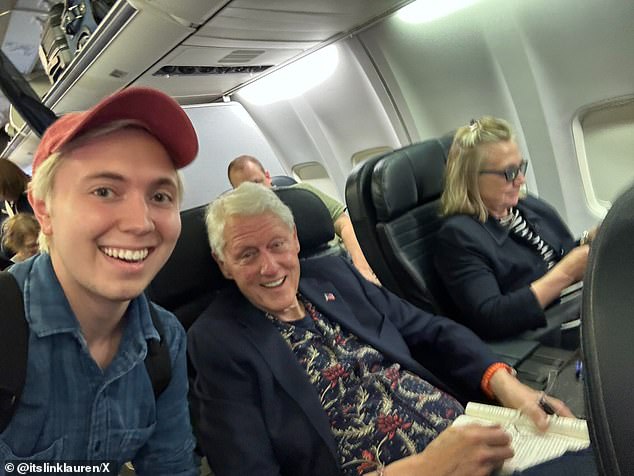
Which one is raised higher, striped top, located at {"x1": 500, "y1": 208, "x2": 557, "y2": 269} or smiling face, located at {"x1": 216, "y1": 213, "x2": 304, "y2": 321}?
smiling face, located at {"x1": 216, "y1": 213, "x2": 304, "y2": 321}

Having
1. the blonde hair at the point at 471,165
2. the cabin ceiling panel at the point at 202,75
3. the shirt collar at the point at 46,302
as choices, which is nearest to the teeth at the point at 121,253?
the shirt collar at the point at 46,302

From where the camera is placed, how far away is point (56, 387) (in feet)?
3.41

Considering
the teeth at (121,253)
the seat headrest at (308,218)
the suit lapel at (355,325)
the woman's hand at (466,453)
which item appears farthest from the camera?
the seat headrest at (308,218)

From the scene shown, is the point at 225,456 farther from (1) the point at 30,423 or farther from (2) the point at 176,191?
(2) the point at 176,191

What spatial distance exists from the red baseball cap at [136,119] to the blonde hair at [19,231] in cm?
245

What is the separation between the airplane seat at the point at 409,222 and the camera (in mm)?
2379

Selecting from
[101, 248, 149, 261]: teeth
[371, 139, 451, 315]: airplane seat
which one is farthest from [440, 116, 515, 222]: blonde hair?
[101, 248, 149, 261]: teeth

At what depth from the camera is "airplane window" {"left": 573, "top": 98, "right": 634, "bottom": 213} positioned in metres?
3.04

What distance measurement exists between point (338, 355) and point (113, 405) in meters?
0.84

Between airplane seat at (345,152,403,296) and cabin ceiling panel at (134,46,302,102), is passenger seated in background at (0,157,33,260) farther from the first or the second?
airplane seat at (345,152,403,296)

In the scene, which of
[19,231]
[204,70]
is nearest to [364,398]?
[19,231]

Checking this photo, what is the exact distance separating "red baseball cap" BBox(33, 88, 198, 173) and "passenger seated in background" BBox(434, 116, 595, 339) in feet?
4.94

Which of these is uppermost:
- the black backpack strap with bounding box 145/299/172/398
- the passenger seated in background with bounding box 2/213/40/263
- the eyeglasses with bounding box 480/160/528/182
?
the passenger seated in background with bounding box 2/213/40/263

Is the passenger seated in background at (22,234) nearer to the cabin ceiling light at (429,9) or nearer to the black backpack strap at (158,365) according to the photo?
the black backpack strap at (158,365)
